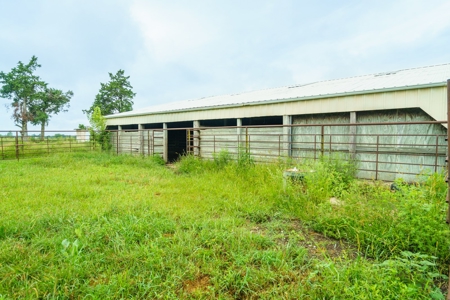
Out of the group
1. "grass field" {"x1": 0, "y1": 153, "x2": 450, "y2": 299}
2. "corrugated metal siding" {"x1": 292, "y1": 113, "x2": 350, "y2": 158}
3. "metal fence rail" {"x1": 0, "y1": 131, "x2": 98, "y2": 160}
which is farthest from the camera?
"metal fence rail" {"x1": 0, "y1": 131, "x2": 98, "y2": 160}

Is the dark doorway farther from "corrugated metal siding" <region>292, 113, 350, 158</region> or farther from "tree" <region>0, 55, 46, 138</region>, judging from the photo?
"tree" <region>0, 55, 46, 138</region>

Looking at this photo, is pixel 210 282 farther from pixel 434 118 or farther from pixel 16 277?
pixel 434 118

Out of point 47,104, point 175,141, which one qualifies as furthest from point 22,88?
point 175,141

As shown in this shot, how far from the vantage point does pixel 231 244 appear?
8.31 ft

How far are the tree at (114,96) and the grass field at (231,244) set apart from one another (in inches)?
1206

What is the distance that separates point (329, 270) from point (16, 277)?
103 inches

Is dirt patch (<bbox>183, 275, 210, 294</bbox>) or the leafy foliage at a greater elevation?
the leafy foliage

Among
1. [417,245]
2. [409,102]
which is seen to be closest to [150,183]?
[417,245]

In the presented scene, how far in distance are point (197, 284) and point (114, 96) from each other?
1373 inches

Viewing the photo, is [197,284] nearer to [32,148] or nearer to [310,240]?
[310,240]

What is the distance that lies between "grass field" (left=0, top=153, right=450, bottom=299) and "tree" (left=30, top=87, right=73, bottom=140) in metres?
29.2

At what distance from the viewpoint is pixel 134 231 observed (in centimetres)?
282

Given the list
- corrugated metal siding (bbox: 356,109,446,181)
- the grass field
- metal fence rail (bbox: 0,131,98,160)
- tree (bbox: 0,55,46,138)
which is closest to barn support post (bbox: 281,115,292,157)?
corrugated metal siding (bbox: 356,109,446,181)

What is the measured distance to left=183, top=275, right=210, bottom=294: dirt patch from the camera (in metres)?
1.88
